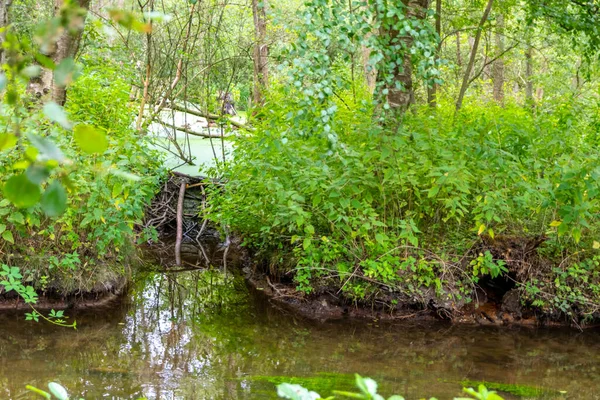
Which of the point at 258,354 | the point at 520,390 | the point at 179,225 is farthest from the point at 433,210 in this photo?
the point at 179,225

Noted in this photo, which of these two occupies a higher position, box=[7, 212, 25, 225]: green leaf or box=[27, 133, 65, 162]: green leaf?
box=[27, 133, 65, 162]: green leaf

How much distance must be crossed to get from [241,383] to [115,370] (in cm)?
101

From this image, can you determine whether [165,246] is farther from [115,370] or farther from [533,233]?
[533,233]

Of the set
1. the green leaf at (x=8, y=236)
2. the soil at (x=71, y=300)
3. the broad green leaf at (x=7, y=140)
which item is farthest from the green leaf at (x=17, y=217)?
the broad green leaf at (x=7, y=140)

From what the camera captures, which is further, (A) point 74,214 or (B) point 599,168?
(A) point 74,214

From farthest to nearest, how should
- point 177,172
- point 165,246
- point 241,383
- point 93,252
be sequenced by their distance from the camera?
point 177,172 → point 165,246 → point 93,252 → point 241,383

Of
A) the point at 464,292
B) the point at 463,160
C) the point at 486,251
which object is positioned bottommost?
the point at 464,292

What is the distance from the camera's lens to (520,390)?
4859 mm

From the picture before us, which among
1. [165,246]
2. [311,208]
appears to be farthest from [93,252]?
[165,246]

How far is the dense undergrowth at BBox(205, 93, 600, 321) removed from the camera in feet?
20.2

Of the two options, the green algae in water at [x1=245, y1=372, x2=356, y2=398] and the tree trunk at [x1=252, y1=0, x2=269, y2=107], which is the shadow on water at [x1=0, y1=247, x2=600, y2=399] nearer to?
the green algae in water at [x1=245, y1=372, x2=356, y2=398]

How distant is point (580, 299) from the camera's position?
6.23 m

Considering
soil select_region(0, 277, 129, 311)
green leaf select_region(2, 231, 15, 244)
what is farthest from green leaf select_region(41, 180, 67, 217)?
soil select_region(0, 277, 129, 311)

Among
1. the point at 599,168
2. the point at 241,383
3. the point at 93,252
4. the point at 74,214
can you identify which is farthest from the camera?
the point at 93,252
